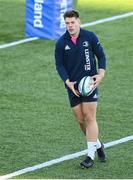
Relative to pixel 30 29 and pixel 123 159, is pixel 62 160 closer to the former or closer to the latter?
pixel 123 159

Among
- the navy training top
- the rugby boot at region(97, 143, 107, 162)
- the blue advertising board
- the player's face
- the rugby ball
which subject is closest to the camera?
the player's face

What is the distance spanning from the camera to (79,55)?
882 centimetres

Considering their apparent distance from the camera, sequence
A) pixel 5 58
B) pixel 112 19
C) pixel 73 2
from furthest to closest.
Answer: pixel 112 19, pixel 73 2, pixel 5 58

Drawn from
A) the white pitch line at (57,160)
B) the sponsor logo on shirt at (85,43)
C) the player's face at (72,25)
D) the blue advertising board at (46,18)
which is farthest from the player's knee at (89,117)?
the blue advertising board at (46,18)

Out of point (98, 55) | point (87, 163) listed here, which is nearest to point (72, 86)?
point (98, 55)

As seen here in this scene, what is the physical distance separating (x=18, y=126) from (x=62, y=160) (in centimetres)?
154

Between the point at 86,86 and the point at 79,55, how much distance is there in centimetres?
39

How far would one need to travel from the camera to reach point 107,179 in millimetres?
8609

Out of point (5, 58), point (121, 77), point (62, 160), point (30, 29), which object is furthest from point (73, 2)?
point (62, 160)

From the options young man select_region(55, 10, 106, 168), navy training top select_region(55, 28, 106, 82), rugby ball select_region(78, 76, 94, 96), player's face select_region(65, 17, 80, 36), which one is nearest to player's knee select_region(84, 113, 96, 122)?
young man select_region(55, 10, 106, 168)

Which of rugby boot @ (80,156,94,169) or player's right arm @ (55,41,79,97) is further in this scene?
rugby boot @ (80,156,94,169)

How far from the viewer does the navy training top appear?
29.0 ft

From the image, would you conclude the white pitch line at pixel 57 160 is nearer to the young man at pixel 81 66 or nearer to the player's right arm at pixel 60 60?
the young man at pixel 81 66

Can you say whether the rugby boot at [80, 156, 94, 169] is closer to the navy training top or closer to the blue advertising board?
the navy training top
